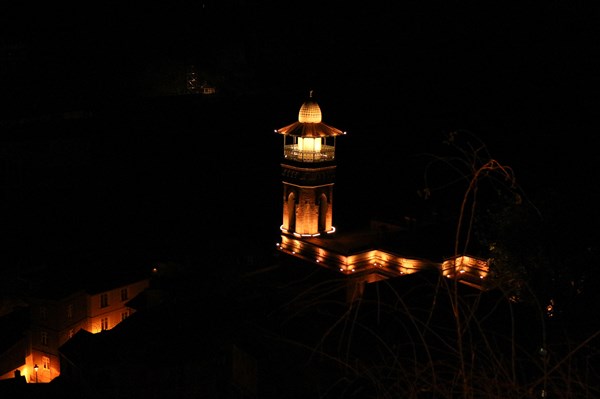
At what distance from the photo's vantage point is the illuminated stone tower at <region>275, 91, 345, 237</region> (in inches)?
1254

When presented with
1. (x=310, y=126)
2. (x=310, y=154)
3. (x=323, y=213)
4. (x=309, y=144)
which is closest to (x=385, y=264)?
(x=323, y=213)

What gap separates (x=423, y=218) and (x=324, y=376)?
14495 millimetres

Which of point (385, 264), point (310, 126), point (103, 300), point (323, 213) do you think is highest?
point (310, 126)

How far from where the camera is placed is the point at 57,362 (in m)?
31.2

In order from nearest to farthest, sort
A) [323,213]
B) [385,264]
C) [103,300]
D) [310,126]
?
[385,264] → [310,126] → [323,213] → [103,300]

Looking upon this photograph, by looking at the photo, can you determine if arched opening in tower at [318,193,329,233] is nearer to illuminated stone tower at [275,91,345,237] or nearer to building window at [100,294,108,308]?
illuminated stone tower at [275,91,345,237]

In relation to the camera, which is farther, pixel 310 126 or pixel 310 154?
pixel 310 154

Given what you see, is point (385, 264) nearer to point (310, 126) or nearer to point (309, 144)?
point (309, 144)

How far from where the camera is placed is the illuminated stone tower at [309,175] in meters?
31.8

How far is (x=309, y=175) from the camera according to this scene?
32188mm

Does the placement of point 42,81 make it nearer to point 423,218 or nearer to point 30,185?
point 30,185

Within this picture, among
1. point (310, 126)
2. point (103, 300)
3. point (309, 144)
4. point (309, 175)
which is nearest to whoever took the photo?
point (310, 126)

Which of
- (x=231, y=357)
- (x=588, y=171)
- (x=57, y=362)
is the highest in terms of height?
(x=588, y=171)

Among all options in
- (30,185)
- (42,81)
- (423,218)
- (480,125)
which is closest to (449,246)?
(423,218)
